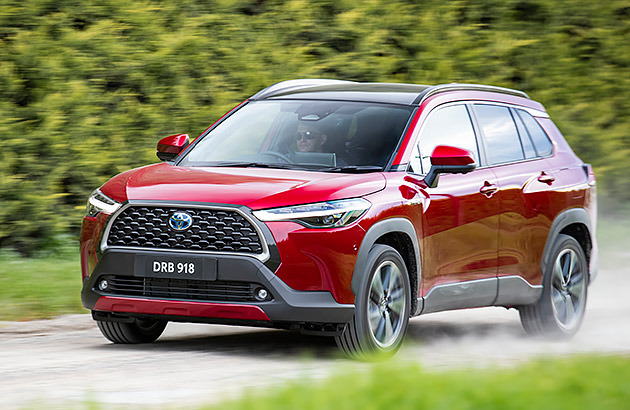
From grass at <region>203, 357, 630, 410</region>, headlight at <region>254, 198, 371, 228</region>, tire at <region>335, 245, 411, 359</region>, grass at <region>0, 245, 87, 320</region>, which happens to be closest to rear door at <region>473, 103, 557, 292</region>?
tire at <region>335, 245, 411, 359</region>

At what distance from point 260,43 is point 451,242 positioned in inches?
295

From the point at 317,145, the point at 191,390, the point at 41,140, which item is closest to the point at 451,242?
the point at 317,145

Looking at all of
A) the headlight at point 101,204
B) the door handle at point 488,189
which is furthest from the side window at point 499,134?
the headlight at point 101,204

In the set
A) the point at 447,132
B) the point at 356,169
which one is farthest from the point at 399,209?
the point at 447,132

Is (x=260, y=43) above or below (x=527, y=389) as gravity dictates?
below

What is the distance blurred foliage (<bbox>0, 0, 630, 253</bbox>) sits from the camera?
13.1 metres

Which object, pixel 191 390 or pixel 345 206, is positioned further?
pixel 345 206

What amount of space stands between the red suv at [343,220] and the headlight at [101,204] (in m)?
0.01

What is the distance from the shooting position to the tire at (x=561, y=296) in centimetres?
974

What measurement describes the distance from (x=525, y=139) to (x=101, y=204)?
3.68 meters

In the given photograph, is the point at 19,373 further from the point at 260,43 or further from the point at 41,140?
the point at 260,43

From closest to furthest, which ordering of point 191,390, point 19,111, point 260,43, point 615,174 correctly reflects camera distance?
point 191,390
point 19,111
point 260,43
point 615,174

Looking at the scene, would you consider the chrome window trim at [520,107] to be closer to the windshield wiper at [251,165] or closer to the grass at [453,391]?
the windshield wiper at [251,165]

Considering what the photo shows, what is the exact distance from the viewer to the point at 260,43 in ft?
50.5
